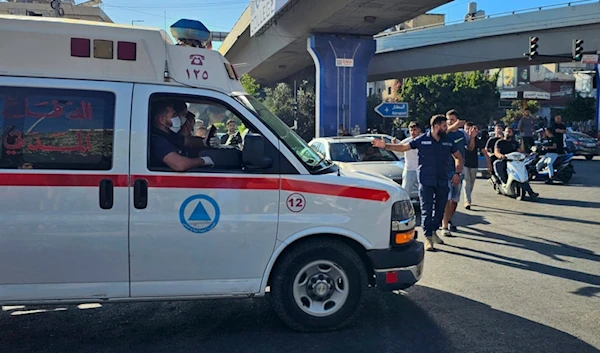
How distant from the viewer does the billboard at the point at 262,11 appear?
2245cm

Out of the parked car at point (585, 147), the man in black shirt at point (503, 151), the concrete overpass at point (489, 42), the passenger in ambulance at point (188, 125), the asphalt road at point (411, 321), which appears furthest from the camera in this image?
the concrete overpass at point (489, 42)

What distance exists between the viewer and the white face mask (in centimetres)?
427

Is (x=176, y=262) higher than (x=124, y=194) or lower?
lower

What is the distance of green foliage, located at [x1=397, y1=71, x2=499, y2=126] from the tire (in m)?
45.0

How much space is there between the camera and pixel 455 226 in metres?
8.84

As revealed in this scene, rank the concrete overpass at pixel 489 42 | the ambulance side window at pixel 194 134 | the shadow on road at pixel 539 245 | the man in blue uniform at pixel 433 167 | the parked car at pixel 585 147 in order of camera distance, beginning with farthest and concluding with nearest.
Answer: the concrete overpass at pixel 489 42, the parked car at pixel 585 147, the shadow on road at pixel 539 245, the man in blue uniform at pixel 433 167, the ambulance side window at pixel 194 134

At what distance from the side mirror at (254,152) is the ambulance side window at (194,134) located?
2 cm

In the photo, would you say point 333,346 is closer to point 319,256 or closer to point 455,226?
point 319,256

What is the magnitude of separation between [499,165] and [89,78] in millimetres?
10686

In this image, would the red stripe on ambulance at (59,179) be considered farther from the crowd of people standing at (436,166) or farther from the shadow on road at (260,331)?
the crowd of people standing at (436,166)

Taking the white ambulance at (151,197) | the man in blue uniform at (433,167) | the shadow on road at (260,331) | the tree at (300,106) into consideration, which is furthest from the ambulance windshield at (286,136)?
the tree at (300,106)

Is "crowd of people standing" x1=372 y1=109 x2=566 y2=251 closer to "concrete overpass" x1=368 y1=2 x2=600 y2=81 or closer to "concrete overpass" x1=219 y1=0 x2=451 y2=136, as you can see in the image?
"concrete overpass" x1=219 y1=0 x2=451 y2=136

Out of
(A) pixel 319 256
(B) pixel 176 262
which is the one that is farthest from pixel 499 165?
(B) pixel 176 262

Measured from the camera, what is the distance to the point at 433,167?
6895mm
